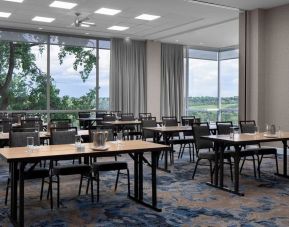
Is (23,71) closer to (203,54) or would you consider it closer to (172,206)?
(203,54)

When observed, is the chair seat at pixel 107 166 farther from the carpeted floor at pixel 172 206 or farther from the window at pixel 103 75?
the window at pixel 103 75

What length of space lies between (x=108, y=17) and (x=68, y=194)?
602cm

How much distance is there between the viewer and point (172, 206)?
426cm

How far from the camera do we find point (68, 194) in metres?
4.79

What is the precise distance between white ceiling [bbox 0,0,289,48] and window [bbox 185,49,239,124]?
169 centimetres

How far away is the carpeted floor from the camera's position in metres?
3.71

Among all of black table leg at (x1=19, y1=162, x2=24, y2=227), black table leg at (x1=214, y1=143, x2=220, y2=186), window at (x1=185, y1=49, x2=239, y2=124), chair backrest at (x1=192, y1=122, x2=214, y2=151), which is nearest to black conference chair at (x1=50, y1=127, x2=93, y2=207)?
black table leg at (x1=19, y1=162, x2=24, y2=227)

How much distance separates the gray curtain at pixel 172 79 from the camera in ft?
44.1

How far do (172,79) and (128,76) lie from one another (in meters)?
1.90

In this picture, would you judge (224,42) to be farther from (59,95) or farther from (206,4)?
(59,95)

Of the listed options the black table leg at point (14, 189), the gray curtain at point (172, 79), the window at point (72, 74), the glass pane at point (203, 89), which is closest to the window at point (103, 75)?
the window at point (72, 74)

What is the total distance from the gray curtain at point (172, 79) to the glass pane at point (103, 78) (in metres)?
2.13

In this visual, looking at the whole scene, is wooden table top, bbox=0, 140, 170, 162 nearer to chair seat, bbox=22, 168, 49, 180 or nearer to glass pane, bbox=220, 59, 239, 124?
chair seat, bbox=22, 168, 49, 180

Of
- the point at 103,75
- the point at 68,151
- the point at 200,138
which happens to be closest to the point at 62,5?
the point at 103,75
